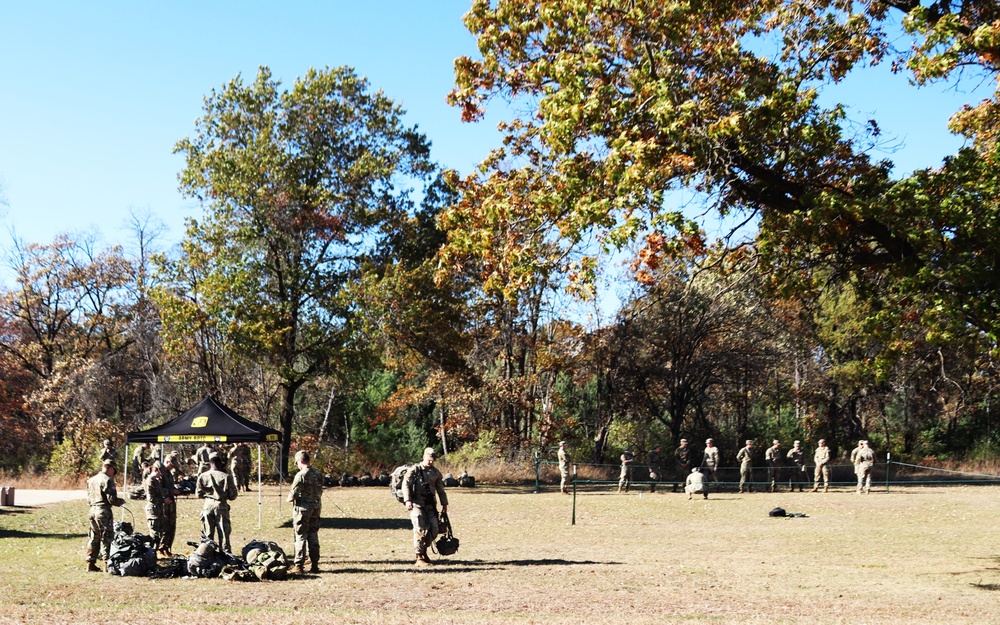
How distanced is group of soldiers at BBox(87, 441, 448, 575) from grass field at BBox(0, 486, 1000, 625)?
0.48 m

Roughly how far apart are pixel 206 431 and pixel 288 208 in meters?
16.1

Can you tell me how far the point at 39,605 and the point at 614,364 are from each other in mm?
33806

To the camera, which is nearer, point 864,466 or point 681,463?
point 864,466

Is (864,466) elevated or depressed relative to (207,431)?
depressed

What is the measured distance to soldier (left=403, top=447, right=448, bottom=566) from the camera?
49.4ft

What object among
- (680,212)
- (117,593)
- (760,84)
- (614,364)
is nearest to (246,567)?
(117,593)

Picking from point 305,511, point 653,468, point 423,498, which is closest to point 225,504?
point 305,511

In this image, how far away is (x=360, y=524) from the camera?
2275cm

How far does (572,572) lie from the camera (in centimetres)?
1485

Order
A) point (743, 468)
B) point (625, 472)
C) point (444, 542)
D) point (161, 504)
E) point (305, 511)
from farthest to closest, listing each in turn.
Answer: point (743, 468) → point (625, 472) → point (161, 504) → point (444, 542) → point (305, 511)

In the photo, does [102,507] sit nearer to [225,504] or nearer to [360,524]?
[225,504]

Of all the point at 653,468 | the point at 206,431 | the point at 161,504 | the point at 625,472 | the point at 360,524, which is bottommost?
the point at 360,524

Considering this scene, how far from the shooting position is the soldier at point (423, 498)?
1506 cm

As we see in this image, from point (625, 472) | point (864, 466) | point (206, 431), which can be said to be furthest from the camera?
point (625, 472)
